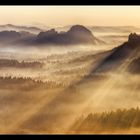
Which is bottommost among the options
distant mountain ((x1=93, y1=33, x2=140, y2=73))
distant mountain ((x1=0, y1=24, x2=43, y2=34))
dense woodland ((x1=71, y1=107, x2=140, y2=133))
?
dense woodland ((x1=71, y1=107, x2=140, y2=133))

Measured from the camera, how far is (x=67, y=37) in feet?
13.1

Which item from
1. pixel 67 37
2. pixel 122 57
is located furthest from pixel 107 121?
pixel 67 37

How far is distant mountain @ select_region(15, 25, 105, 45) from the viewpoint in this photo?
3934mm

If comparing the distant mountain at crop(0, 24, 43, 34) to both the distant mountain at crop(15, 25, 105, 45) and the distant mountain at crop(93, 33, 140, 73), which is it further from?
the distant mountain at crop(93, 33, 140, 73)

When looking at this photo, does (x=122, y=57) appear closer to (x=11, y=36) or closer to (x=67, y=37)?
(x=67, y=37)

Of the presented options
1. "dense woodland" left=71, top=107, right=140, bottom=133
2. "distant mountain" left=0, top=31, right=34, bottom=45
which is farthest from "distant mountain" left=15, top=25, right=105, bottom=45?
"dense woodland" left=71, top=107, right=140, bottom=133

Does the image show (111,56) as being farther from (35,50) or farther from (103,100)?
(35,50)

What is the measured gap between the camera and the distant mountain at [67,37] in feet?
12.9

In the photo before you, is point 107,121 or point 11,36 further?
point 11,36

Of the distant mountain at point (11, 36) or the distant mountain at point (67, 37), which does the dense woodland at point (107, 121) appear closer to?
the distant mountain at point (67, 37)

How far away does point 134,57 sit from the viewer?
12.9ft

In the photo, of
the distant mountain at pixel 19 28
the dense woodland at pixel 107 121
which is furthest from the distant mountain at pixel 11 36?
the dense woodland at pixel 107 121

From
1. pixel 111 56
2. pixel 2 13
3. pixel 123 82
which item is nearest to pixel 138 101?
pixel 123 82

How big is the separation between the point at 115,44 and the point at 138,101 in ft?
2.25
